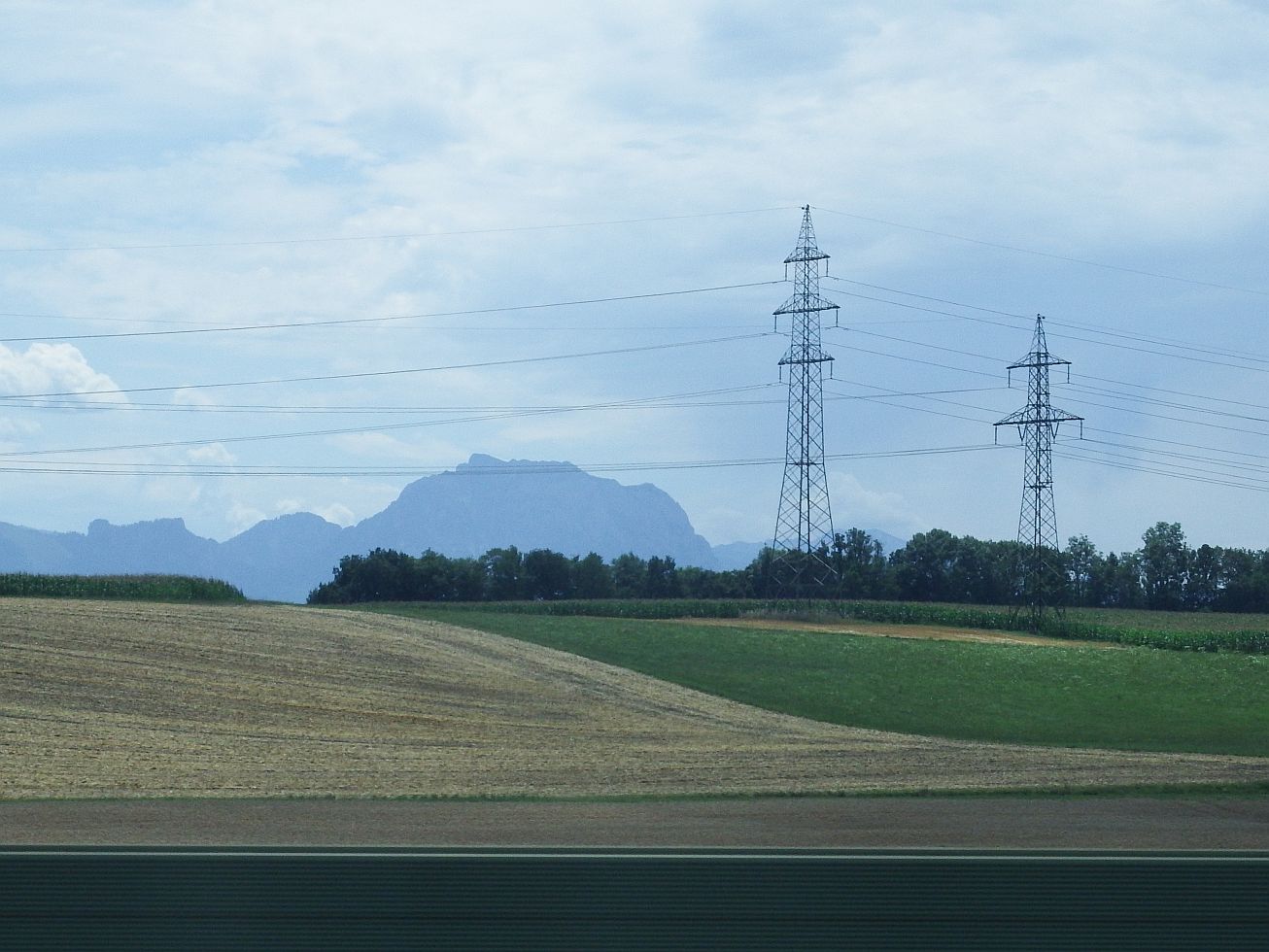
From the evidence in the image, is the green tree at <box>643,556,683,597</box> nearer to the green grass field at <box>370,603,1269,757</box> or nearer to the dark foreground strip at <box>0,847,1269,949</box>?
the green grass field at <box>370,603,1269,757</box>

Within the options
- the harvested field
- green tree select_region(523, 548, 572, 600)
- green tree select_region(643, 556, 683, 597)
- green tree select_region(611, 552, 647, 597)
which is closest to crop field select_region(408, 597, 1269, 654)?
green tree select_region(643, 556, 683, 597)

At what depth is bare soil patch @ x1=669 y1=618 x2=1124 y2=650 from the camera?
69.1 meters

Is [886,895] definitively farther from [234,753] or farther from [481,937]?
[234,753]

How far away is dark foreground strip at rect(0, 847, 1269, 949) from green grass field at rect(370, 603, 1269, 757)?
27.9 meters

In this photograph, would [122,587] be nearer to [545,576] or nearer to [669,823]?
[669,823]

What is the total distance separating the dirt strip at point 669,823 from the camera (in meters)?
15.1

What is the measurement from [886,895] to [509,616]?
55.2m

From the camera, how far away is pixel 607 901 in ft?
19.3

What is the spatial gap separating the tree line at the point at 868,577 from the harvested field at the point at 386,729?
53358 mm

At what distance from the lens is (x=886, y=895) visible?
19.5ft

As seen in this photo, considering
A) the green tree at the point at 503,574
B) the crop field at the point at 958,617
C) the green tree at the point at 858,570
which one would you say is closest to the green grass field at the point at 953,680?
the crop field at the point at 958,617

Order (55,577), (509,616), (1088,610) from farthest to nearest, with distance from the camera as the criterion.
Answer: (1088,610), (509,616), (55,577)

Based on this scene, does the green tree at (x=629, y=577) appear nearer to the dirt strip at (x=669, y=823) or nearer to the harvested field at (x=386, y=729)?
the harvested field at (x=386, y=729)

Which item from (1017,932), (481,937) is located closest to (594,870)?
(481,937)
